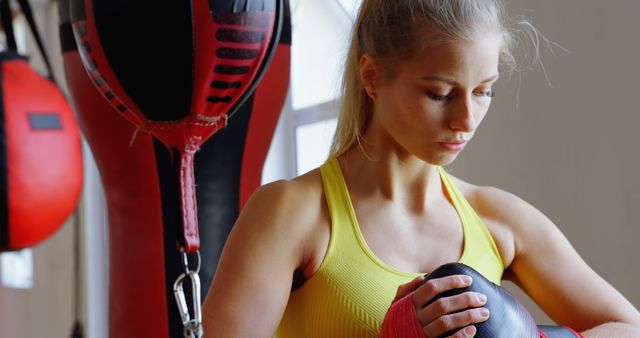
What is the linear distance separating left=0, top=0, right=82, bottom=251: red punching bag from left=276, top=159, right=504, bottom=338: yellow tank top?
393mm

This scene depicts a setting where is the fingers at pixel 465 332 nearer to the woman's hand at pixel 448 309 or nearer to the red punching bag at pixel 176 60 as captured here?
the woman's hand at pixel 448 309

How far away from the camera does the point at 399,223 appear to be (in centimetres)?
146

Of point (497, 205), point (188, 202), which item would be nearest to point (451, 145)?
point (497, 205)

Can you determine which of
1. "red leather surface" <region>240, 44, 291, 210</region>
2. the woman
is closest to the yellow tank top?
the woman

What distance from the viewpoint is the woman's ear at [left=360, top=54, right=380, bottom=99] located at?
1.39 meters

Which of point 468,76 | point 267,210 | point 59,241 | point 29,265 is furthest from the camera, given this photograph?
point 29,265

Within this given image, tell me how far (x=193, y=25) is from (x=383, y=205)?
430 millimetres

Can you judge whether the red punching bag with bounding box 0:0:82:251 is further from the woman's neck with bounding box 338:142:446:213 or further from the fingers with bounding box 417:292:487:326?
the fingers with bounding box 417:292:487:326

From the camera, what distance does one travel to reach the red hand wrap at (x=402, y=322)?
1164 millimetres

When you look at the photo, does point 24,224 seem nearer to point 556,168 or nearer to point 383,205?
point 383,205

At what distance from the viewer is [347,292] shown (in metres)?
1.34

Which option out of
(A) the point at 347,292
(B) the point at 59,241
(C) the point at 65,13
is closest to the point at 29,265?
(B) the point at 59,241

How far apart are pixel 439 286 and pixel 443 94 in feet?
0.95

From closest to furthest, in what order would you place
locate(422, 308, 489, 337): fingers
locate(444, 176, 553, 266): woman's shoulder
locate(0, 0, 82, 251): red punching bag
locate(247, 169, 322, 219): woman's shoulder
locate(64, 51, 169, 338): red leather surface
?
locate(422, 308, 489, 337): fingers < locate(0, 0, 82, 251): red punching bag < locate(247, 169, 322, 219): woman's shoulder < locate(444, 176, 553, 266): woman's shoulder < locate(64, 51, 169, 338): red leather surface
